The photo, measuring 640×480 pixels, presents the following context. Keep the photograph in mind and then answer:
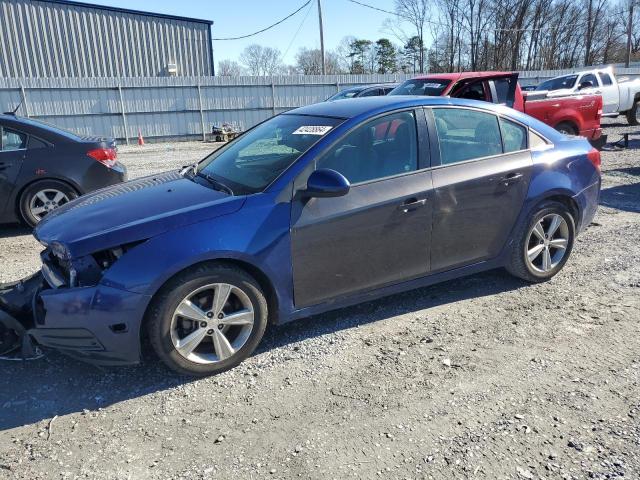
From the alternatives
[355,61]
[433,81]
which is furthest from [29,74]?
[355,61]

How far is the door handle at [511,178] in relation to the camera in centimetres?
428

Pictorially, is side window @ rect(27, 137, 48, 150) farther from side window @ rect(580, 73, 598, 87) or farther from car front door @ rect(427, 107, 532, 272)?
side window @ rect(580, 73, 598, 87)

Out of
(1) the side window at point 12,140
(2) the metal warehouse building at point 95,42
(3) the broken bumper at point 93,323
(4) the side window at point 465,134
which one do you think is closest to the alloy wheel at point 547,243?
(4) the side window at point 465,134

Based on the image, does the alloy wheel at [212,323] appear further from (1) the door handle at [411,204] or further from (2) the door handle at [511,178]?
(2) the door handle at [511,178]

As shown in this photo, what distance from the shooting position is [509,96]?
31.8 ft

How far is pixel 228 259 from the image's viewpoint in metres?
3.29

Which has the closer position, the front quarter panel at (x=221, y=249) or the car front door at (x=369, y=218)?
the front quarter panel at (x=221, y=249)

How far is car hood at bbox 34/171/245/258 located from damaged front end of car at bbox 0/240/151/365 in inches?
2.6

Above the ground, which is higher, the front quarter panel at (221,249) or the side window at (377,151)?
the side window at (377,151)

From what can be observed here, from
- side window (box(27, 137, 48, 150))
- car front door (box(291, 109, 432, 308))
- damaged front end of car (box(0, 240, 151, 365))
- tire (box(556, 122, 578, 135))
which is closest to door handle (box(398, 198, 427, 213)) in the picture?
car front door (box(291, 109, 432, 308))

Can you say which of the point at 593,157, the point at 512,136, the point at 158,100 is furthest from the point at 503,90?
the point at 158,100

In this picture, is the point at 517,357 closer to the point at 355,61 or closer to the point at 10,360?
the point at 10,360

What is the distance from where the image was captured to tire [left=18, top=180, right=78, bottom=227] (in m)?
6.71

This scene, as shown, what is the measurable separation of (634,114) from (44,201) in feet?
63.3
